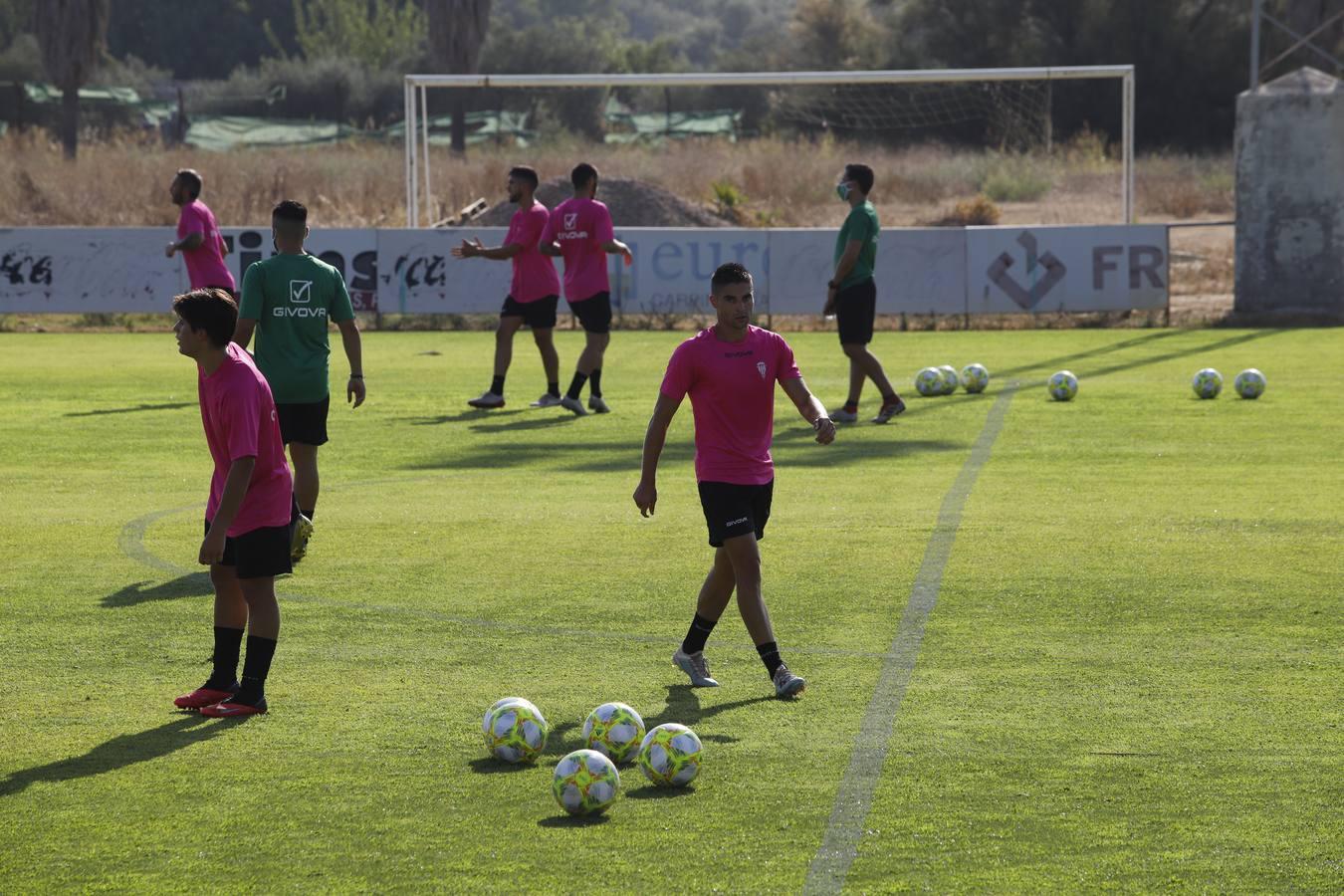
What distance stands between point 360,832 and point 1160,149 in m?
46.7

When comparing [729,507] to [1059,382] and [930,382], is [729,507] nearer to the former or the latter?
[1059,382]

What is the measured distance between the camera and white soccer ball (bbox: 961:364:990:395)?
679 inches

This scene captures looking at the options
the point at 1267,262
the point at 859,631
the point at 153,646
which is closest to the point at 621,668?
the point at 859,631

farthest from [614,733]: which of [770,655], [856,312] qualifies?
[856,312]

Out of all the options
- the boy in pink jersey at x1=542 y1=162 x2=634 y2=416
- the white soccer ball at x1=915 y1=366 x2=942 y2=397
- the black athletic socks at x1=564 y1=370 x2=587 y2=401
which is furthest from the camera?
the white soccer ball at x1=915 y1=366 x2=942 y2=397

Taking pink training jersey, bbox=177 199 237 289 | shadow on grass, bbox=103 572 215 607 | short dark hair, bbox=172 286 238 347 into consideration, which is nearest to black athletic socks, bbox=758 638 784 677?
short dark hair, bbox=172 286 238 347

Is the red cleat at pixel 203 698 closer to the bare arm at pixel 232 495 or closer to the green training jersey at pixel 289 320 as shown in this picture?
the bare arm at pixel 232 495

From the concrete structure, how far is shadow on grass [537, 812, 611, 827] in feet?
70.2

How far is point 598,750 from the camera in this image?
6.13 metres

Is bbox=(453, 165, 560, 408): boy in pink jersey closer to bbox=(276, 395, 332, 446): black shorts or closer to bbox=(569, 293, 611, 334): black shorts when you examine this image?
bbox=(569, 293, 611, 334): black shorts

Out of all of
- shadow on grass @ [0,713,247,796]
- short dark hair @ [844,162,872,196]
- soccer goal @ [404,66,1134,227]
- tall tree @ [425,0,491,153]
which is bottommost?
shadow on grass @ [0,713,247,796]

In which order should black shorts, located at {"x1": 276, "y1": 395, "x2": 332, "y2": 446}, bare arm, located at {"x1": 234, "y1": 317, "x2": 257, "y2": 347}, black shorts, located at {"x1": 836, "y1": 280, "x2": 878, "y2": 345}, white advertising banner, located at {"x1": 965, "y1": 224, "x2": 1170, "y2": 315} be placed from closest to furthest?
bare arm, located at {"x1": 234, "y1": 317, "x2": 257, "y2": 347} → black shorts, located at {"x1": 276, "y1": 395, "x2": 332, "y2": 446} → black shorts, located at {"x1": 836, "y1": 280, "x2": 878, "y2": 345} → white advertising banner, located at {"x1": 965, "y1": 224, "x2": 1170, "y2": 315}

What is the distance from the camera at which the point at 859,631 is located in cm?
814

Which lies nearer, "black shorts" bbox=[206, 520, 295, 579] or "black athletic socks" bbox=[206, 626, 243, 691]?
"black shorts" bbox=[206, 520, 295, 579]
